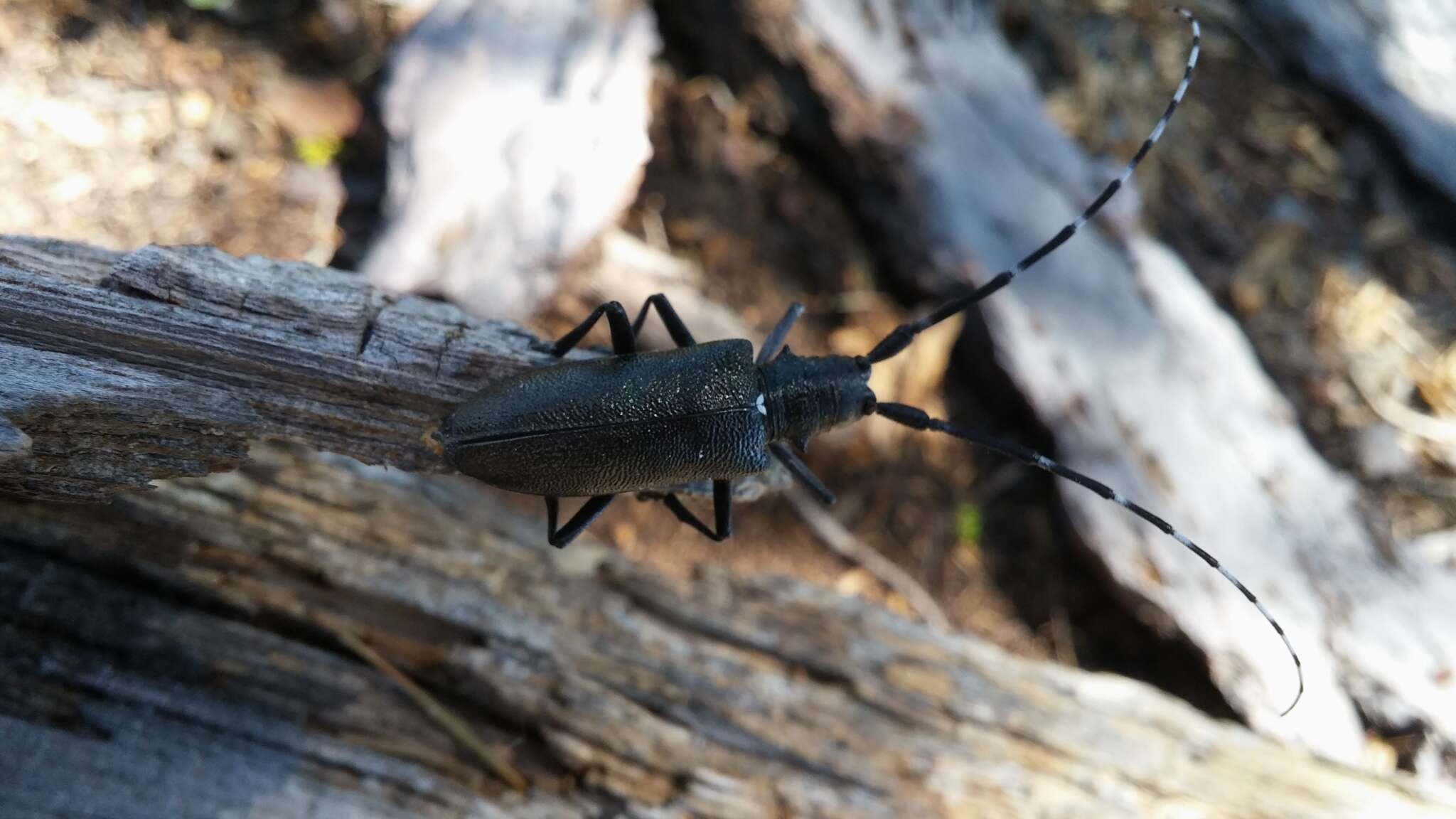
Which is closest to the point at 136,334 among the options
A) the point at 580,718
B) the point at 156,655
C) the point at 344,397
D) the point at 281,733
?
the point at 344,397

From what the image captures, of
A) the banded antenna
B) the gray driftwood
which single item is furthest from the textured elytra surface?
the gray driftwood

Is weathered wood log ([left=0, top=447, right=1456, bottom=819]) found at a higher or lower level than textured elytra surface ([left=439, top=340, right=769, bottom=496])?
lower

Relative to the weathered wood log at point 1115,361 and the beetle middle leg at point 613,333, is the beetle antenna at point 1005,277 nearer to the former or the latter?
the beetle middle leg at point 613,333

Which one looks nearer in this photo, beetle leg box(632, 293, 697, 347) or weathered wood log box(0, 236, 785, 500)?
weathered wood log box(0, 236, 785, 500)

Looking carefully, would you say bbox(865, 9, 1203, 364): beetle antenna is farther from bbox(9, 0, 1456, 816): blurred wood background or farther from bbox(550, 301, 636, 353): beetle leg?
bbox(550, 301, 636, 353): beetle leg

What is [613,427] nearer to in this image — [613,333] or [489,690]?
[613,333]

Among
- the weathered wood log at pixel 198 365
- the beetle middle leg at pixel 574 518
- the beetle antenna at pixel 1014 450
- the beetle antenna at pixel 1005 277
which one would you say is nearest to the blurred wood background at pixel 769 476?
the weathered wood log at pixel 198 365
